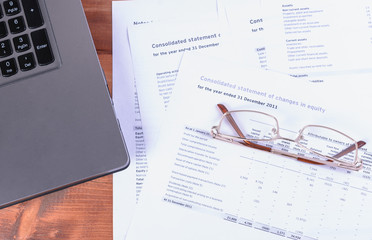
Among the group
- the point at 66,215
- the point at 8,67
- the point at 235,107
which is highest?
the point at 8,67

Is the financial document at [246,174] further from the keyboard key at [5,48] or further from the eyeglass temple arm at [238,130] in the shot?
the keyboard key at [5,48]

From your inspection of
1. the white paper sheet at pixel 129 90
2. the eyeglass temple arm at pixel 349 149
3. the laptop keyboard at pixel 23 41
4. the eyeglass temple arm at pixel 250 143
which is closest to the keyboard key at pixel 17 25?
the laptop keyboard at pixel 23 41

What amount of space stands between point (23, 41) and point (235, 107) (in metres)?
0.30

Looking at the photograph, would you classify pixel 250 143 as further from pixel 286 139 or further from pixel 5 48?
pixel 5 48

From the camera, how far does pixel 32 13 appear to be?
416 millimetres

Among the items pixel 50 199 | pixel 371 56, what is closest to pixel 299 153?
pixel 371 56

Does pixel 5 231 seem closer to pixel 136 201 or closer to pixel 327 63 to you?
pixel 136 201

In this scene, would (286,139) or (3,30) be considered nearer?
(3,30)

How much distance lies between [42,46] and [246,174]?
0.33m

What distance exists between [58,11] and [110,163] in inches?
7.7

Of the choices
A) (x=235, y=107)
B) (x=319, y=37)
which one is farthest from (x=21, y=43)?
(x=319, y=37)

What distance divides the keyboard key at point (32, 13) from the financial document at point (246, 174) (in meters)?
0.22

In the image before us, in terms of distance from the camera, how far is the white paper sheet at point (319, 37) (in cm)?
55

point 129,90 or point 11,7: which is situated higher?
point 11,7
